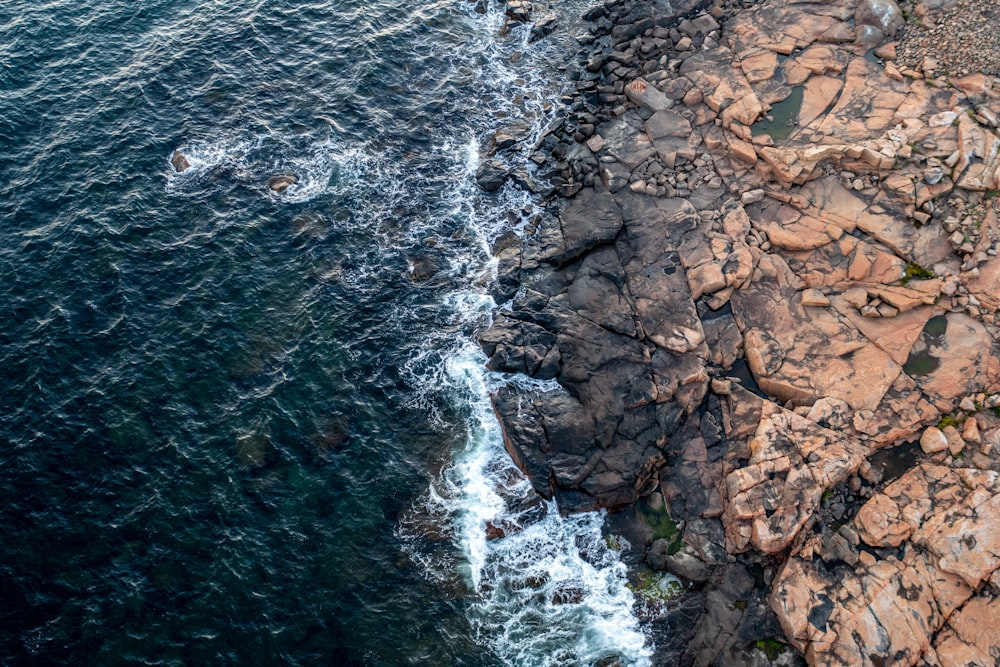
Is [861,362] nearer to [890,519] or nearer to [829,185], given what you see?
[890,519]

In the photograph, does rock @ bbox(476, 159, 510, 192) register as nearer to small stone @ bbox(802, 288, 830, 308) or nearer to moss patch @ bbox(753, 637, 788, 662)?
small stone @ bbox(802, 288, 830, 308)

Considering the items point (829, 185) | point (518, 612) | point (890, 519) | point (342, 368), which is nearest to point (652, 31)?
point (829, 185)

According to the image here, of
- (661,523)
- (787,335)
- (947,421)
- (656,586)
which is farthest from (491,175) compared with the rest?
(947,421)

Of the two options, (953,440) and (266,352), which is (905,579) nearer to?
(953,440)

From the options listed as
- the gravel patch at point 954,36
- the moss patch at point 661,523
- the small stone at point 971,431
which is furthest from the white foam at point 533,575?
the gravel patch at point 954,36

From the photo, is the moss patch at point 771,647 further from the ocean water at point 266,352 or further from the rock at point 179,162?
the rock at point 179,162
